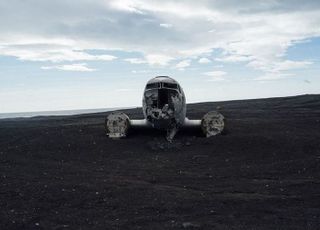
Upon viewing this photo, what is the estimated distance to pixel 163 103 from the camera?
22.0 metres

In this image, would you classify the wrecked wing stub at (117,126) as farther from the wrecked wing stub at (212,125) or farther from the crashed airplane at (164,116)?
the wrecked wing stub at (212,125)

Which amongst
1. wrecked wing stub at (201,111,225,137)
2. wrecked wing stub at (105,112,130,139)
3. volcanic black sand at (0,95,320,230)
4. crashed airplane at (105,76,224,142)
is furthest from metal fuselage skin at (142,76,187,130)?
wrecked wing stub at (105,112,130,139)

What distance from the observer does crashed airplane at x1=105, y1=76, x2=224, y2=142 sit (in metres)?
21.8

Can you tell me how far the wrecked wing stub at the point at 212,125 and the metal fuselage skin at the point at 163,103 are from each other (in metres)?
1.31

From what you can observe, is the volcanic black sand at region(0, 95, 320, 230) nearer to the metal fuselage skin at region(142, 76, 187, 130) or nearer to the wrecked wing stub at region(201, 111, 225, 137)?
the wrecked wing stub at region(201, 111, 225, 137)

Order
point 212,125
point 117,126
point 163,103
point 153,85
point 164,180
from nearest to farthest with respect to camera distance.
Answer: point 164,180 → point 163,103 → point 153,85 → point 212,125 → point 117,126

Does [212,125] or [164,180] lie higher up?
[212,125]

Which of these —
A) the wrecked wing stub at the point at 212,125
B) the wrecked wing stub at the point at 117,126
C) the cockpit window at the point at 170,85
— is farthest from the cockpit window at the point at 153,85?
the wrecked wing stub at the point at 212,125

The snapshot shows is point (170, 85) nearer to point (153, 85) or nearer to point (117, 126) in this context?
point (153, 85)

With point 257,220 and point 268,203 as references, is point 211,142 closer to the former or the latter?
point 268,203

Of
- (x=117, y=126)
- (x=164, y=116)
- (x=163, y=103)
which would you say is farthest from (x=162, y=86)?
(x=117, y=126)

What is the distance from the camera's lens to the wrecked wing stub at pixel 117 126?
920 inches

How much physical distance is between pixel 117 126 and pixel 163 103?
9.97ft

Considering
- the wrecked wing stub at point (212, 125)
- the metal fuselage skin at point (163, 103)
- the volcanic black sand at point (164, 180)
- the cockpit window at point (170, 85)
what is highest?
the cockpit window at point (170, 85)
